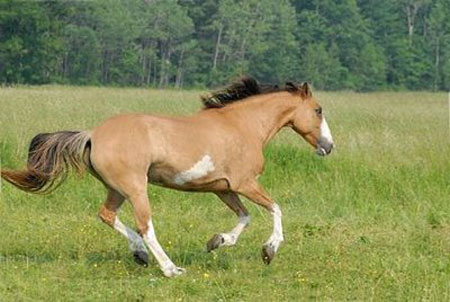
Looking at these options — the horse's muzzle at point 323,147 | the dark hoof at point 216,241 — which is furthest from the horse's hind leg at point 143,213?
the horse's muzzle at point 323,147

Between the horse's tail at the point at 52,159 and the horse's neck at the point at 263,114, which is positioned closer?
the horse's tail at the point at 52,159

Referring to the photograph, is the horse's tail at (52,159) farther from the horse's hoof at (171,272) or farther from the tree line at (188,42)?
the tree line at (188,42)

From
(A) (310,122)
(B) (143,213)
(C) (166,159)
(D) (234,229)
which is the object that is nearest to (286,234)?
(A) (310,122)

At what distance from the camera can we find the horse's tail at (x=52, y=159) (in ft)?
24.6

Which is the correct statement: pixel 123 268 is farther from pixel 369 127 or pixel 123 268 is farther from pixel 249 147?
pixel 369 127

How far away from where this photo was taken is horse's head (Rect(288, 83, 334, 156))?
28.3 ft

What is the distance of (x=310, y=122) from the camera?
8711 millimetres

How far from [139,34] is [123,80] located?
9.51 feet

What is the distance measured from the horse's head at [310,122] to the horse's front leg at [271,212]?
104cm

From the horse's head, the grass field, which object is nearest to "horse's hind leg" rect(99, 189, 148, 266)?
the grass field

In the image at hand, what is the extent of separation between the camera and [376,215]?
10516 millimetres

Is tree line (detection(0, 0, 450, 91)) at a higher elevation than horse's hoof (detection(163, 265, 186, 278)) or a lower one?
lower

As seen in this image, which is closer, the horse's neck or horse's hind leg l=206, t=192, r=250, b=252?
horse's hind leg l=206, t=192, r=250, b=252

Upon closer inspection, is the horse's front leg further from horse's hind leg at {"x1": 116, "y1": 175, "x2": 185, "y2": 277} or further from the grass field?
horse's hind leg at {"x1": 116, "y1": 175, "x2": 185, "y2": 277}
